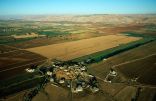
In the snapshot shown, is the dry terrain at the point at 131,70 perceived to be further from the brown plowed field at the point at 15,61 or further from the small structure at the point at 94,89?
the brown plowed field at the point at 15,61

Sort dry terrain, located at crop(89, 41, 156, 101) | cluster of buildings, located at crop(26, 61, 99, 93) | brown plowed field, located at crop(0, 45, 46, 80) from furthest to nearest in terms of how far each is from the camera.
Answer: brown plowed field, located at crop(0, 45, 46, 80) → cluster of buildings, located at crop(26, 61, 99, 93) → dry terrain, located at crop(89, 41, 156, 101)

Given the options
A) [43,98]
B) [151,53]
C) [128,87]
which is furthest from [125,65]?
[43,98]

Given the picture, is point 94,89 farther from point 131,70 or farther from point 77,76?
point 131,70

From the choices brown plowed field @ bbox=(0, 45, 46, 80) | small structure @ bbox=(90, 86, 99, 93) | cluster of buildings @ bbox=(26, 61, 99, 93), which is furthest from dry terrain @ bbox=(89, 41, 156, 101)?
brown plowed field @ bbox=(0, 45, 46, 80)

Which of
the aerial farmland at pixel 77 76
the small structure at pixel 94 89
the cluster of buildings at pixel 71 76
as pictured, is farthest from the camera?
the cluster of buildings at pixel 71 76

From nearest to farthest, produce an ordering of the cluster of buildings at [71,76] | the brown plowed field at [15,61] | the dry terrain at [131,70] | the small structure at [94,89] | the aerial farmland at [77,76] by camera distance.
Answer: the aerial farmland at [77,76] < the dry terrain at [131,70] < the small structure at [94,89] < the cluster of buildings at [71,76] < the brown plowed field at [15,61]

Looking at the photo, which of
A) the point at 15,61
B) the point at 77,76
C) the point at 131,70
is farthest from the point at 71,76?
the point at 15,61

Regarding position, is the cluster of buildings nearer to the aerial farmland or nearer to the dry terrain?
the aerial farmland

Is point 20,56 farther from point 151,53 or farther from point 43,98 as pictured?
point 151,53

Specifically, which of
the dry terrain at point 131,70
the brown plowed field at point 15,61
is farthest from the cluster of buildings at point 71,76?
the brown plowed field at point 15,61
